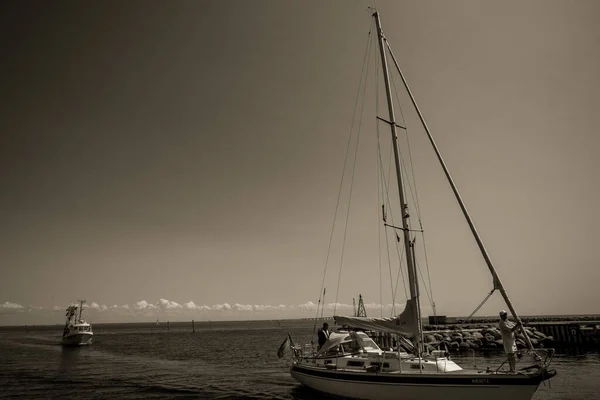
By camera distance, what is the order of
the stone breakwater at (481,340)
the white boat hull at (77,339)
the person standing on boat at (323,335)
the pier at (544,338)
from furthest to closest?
1. the white boat hull at (77,339)
2. the stone breakwater at (481,340)
3. the pier at (544,338)
4. the person standing on boat at (323,335)

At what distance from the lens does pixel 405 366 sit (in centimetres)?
1677

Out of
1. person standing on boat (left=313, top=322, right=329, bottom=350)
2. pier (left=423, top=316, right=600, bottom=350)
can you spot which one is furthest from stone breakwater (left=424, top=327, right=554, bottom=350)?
person standing on boat (left=313, top=322, right=329, bottom=350)

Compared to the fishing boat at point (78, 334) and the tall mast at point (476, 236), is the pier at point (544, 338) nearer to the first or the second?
the tall mast at point (476, 236)

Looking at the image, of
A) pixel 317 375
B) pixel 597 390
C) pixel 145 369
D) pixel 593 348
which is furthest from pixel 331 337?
pixel 593 348

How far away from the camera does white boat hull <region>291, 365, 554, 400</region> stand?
1394cm

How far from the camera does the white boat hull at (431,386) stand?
13938 mm

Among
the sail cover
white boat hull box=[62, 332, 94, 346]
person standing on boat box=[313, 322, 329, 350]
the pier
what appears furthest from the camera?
white boat hull box=[62, 332, 94, 346]

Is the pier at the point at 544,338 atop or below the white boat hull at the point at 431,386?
below

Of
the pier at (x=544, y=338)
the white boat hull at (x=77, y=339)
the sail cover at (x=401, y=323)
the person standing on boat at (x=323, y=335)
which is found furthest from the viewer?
the white boat hull at (x=77, y=339)

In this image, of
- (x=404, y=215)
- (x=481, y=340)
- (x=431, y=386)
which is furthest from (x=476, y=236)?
(x=481, y=340)

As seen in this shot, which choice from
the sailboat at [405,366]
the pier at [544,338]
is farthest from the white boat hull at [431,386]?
the pier at [544,338]

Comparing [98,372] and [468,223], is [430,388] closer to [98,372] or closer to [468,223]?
[468,223]

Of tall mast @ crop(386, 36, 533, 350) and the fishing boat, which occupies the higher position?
tall mast @ crop(386, 36, 533, 350)

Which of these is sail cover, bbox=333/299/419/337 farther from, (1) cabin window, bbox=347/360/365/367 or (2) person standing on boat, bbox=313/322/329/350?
(2) person standing on boat, bbox=313/322/329/350
